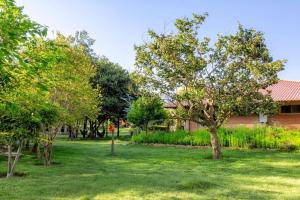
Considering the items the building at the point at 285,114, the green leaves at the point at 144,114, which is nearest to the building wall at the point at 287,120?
the building at the point at 285,114

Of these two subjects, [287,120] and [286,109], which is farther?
[286,109]

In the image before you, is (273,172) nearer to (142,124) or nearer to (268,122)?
(268,122)

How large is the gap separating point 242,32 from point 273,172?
23.1ft

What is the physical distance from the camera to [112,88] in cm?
4147

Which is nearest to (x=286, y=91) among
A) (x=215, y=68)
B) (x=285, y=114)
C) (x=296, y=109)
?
(x=296, y=109)

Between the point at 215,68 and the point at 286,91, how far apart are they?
1634 centimetres

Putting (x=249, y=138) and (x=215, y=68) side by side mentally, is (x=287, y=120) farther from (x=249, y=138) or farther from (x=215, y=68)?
(x=215, y=68)

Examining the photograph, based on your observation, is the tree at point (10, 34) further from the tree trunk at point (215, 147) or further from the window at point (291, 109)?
the window at point (291, 109)

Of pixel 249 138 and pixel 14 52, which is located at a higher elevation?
pixel 14 52

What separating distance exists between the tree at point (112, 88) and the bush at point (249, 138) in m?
15.5

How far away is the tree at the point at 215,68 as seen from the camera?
17047 millimetres

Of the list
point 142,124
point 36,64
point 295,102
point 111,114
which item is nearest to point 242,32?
point 36,64

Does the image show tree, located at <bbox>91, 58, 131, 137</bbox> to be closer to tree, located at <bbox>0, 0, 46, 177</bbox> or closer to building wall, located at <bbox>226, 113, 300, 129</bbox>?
building wall, located at <bbox>226, 113, 300, 129</bbox>

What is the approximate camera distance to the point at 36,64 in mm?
6199
